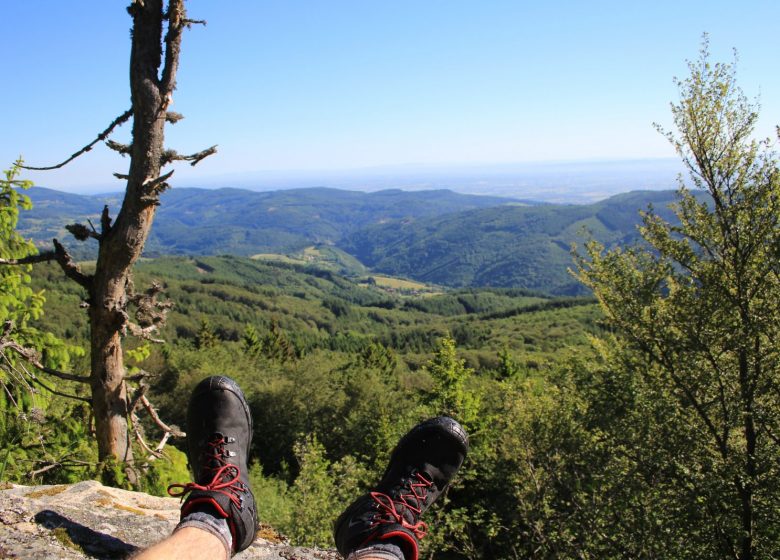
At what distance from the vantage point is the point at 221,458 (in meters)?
3.64

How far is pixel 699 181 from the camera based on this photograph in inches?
304

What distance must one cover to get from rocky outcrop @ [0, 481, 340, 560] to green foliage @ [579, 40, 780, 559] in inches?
240

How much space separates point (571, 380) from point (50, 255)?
12007 millimetres

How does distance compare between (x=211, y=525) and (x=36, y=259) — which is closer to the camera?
(x=211, y=525)

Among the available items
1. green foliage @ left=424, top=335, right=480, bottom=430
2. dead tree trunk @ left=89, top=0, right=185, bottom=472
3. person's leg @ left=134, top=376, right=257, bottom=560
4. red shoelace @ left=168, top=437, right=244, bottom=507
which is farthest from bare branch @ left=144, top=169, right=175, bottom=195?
green foliage @ left=424, top=335, right=480, bottom=430

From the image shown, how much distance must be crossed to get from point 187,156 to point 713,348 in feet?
26.8

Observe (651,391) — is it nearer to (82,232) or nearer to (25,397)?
(82,232)

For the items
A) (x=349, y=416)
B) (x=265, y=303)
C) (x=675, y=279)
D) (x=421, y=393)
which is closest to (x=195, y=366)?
(x=349, y=416)

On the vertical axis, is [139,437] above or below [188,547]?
below

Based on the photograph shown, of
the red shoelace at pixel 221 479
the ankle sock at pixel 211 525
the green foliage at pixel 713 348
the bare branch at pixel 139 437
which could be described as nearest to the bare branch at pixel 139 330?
the bare branch at pixel 139 437

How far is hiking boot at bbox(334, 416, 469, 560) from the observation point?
3258 millimetres

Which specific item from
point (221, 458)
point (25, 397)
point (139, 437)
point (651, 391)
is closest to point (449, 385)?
point (651, 391)

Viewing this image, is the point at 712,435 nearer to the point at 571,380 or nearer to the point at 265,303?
the point at 571,380

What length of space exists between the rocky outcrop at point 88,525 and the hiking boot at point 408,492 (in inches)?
26.4
